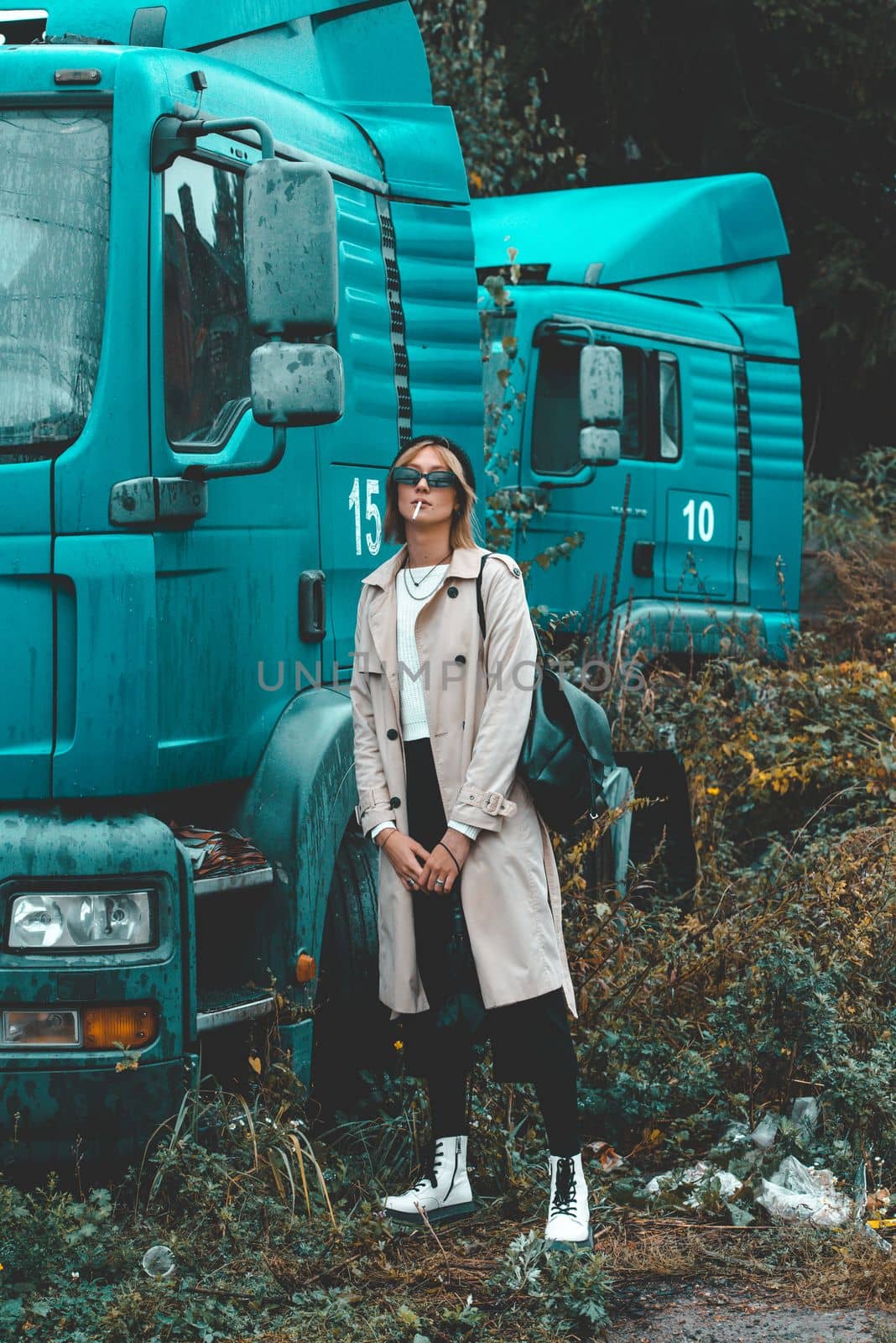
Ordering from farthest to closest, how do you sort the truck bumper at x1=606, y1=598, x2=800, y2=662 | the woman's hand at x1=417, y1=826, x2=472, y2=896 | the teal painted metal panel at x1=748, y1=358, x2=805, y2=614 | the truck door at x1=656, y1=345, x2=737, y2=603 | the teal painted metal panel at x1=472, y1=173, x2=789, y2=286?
1. the teal painted metal panel at x1=748, y1=358, x2=805, y2=614
2. the truck door at x1=656, y1=345, x2=737, y2=603
3. the teal painted metal panel at x1=472, y1=173, x2=789, y2=286
4. the truck bumper at x1=606, y1=598, x2=800, y2=662
5. the woman's hand at x1=417, y1=826, x2=472, y2=896

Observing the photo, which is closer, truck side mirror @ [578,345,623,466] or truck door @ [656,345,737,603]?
truck side mirror @ [578,345,623,466]

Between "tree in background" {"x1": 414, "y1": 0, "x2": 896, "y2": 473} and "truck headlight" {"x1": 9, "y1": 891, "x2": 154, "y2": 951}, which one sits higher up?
"tree in background" {"x1": 414, "y1": 0, "x2": 896, "y2": 473}

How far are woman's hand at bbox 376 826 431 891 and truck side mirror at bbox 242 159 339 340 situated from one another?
1166mm

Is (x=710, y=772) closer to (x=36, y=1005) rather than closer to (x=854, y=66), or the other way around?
(x=36, y=1005)

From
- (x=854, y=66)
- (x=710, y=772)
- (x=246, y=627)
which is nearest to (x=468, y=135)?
(x=854, y=66)

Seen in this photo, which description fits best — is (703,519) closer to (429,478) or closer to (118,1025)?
(429,478)

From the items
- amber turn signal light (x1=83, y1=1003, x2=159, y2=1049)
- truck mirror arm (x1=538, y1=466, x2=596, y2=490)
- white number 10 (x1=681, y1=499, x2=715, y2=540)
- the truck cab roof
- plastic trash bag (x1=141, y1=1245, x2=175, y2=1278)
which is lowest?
plastic trash bag (x1=141, y1=1245, x2=175, y2=1278)

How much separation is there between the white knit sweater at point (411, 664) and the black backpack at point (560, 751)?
122mm

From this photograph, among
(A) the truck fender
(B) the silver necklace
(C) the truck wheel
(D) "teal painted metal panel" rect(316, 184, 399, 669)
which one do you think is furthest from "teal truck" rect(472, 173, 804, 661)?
(B) the silver necklace

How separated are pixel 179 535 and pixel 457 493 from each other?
66cm

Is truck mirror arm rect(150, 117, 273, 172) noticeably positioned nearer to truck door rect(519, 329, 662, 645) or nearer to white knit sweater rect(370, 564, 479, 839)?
white knit sweater rect(370, 564, 479, 839)

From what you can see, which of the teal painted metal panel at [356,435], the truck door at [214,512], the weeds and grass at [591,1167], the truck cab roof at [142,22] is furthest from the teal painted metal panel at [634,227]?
the truck door at [214,512]

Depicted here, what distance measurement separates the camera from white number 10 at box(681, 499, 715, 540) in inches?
375

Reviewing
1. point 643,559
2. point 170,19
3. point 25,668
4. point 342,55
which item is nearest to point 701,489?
point 643,559
